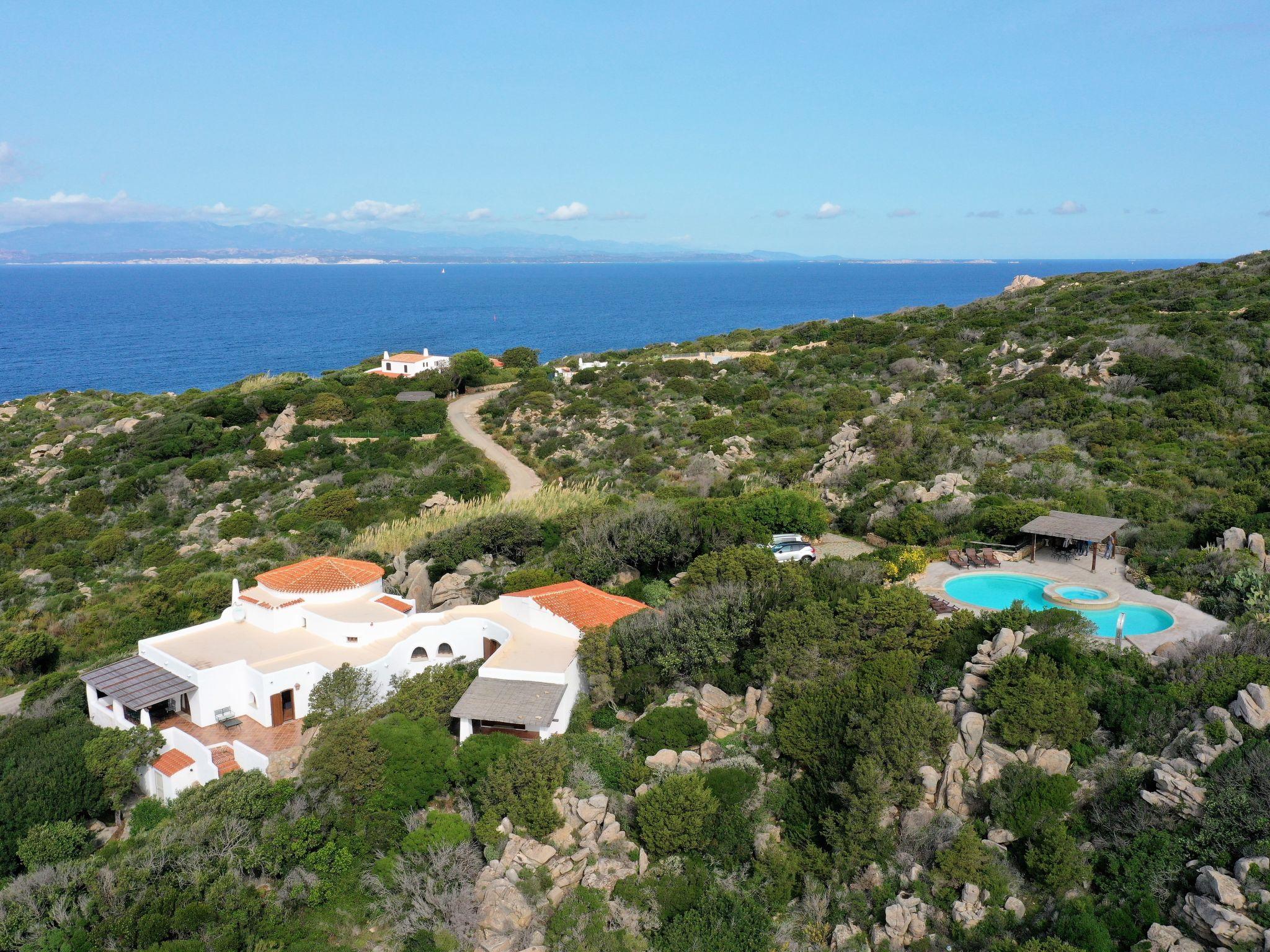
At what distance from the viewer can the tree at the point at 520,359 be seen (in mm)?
67562

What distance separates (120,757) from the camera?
59.2 feet

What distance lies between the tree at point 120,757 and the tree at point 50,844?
1109 millimetres

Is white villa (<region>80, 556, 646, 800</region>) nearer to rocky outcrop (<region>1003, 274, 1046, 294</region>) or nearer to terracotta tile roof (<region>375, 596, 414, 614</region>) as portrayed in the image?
terracotta tile roof (<region>375, 596, 414, 614</region>)

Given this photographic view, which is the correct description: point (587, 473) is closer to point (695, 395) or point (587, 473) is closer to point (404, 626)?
point (695, 395)

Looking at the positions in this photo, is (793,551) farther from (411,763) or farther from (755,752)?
(411,763)

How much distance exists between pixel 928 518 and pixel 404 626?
14.9 metres

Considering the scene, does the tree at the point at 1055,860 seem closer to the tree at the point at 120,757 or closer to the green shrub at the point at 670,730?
the green shrub at the point at 670,730

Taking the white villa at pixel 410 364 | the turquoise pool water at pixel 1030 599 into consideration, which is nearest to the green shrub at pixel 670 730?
the turquoise pool water at pixel 1030 599

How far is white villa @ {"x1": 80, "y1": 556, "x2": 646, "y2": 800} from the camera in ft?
59.9

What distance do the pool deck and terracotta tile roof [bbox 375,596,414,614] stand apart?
1311cm

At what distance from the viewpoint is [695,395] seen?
50156 millimetres

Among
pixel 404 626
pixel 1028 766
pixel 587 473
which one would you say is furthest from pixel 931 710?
pixel 587 473

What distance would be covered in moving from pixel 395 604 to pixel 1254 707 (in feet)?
61.6

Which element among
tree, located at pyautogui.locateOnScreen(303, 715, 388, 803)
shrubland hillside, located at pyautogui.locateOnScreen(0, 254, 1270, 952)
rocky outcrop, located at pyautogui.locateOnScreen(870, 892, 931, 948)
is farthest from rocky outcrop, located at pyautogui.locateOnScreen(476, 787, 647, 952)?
rocky outcrop, located at pyautogui.locateOnScreen(870, 892, 931, 948)
